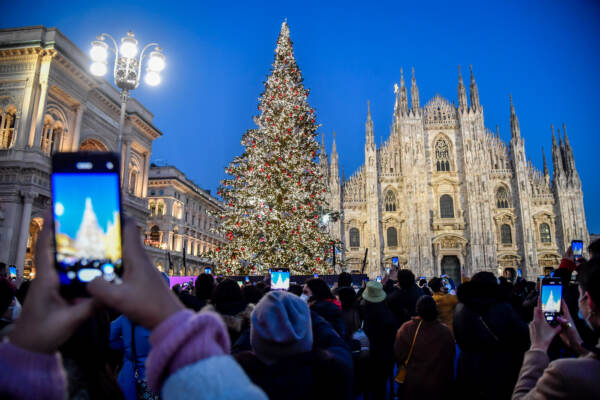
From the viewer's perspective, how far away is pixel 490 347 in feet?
11.4

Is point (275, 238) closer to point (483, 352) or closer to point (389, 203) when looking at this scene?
point (483, 352)

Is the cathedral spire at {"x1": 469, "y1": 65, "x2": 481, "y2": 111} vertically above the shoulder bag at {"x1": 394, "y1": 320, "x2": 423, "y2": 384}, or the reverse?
the cathedral spire at {"x1": 469, "y1": 65, "x2": 481, "y2": 111}

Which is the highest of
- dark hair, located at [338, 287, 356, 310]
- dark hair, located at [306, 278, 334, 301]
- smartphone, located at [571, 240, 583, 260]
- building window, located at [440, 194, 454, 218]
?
building window, located at [440, 194, 454, 218]

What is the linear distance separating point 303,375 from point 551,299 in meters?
1.75

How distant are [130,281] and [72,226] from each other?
10.1 inches

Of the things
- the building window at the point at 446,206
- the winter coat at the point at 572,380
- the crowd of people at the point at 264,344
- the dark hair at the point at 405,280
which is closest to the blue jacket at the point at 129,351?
the crowd of people at the point at 264,344

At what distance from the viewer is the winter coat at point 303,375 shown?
183cm

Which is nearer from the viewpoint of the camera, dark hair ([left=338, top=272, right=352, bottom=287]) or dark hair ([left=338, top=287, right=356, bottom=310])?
dark hair ([left=338, top=287, right=356, bottom=310])

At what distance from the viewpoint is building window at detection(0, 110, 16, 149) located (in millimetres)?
19547

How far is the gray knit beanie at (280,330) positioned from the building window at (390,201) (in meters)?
35.9

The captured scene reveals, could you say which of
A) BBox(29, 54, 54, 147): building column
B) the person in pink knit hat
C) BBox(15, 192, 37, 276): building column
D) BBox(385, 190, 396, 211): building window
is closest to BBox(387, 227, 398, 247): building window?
BBox(385, 190, 396, 211): building window

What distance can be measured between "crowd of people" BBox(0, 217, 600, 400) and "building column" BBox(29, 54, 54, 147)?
18292mm

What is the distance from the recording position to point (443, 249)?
35062 millimetres

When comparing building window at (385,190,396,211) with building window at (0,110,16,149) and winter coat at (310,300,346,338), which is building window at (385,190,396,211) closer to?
building window at (0,110,16,149)
